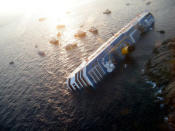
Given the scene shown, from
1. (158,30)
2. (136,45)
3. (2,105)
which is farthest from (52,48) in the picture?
(158,30)

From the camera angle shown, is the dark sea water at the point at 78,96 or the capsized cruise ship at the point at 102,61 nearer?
the dark sea water at the point at 78,96

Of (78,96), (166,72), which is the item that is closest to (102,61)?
(78,96)

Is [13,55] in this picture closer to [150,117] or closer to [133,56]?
[133,56]

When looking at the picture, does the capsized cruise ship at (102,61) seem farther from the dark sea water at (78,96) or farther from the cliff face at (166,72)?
the cliff face at (166,72)

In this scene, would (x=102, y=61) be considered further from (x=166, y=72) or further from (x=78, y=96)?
(x=166, y=72)

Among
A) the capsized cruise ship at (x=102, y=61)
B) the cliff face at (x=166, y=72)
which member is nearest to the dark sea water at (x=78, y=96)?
the cliff face at (x=166, y=72)

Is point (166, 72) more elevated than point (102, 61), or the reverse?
point (102, 61)
